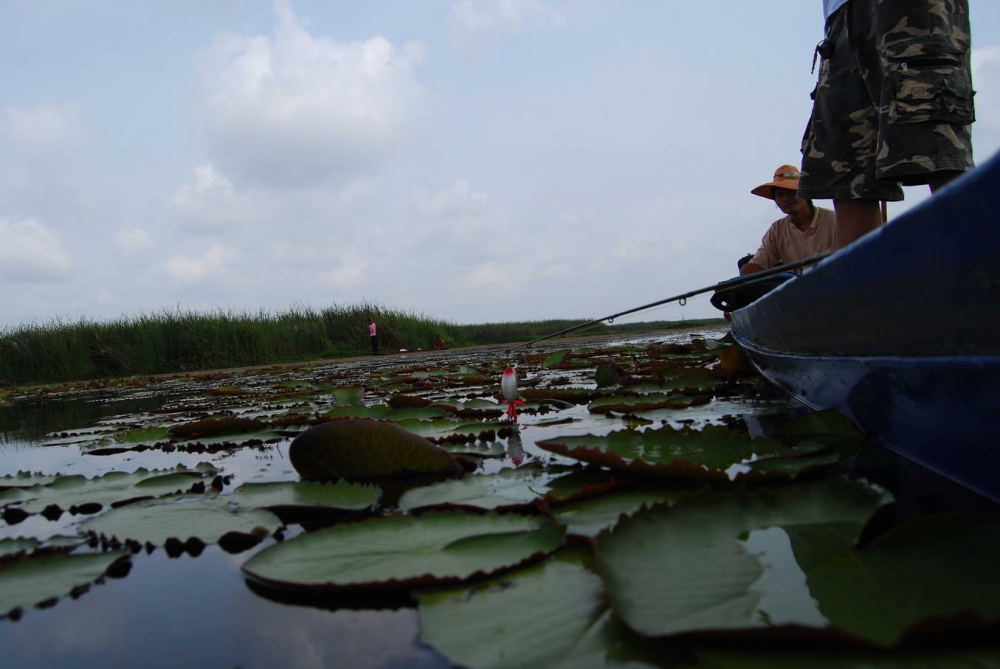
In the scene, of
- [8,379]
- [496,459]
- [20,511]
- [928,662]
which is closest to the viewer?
[928,662]

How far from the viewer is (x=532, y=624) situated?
0.63m

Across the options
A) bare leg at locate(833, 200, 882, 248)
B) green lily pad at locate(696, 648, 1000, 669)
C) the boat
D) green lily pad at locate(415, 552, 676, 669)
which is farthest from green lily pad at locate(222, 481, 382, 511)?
bare leg at locate(833, 200, 882, 248)

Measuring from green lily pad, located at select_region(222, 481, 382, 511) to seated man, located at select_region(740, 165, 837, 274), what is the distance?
3.08 meters

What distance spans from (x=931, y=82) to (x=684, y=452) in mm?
1232

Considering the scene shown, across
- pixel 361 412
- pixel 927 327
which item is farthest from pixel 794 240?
pixel 927 327

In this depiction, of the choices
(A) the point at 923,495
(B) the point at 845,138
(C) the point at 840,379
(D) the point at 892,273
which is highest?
(B) the point at 845,138

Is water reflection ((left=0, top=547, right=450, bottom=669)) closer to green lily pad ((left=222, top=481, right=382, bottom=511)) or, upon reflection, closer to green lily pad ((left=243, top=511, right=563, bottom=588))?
green lily pad ((left=243, top=511, right=563, bottom=588))

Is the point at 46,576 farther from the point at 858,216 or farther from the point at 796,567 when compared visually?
the point at 858,216

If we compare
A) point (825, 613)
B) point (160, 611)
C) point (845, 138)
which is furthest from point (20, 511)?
point (845, 138)

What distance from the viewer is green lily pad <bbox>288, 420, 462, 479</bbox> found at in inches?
50.9

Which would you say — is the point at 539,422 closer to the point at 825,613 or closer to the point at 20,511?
the point at 20,511

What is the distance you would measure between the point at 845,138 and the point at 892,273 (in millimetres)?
1418

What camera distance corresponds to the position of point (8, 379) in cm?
1136

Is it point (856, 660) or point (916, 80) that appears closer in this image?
point (856, 660)
